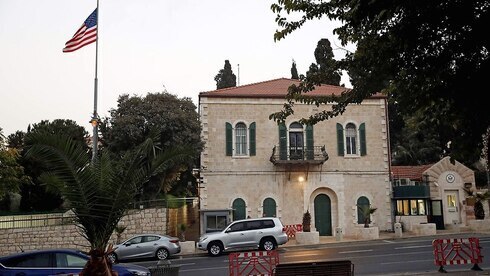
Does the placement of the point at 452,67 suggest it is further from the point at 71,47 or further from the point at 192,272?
the point at 71,47

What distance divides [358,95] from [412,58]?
1.67 m

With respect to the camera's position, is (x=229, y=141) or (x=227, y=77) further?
(x=227, y=77)

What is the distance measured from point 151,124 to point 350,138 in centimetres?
1265

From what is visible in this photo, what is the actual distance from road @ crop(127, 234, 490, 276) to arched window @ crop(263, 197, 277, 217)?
498 cm

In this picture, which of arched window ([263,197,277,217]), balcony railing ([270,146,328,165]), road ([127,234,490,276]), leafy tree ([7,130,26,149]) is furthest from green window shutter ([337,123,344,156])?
leafy tree ([7,130,26,149])

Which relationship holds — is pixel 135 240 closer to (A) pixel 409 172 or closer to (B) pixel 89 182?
(B) pixel 89 182

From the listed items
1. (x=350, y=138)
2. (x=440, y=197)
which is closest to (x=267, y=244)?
(x=350, y=138)

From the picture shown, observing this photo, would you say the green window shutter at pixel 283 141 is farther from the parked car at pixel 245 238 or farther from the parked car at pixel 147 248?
the parked car at pixel 147 248

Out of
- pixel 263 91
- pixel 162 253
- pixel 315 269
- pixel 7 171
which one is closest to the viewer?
pixel 315 269

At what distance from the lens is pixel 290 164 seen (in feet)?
90.7

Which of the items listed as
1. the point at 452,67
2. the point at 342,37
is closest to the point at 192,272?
the point at 342,37

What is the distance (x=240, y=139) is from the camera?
27938mm

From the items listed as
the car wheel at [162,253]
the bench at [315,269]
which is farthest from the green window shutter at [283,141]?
the bench at [315,269]

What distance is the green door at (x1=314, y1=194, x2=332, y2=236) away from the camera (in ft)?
92.3
